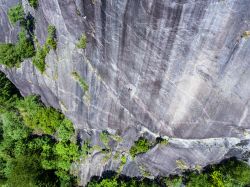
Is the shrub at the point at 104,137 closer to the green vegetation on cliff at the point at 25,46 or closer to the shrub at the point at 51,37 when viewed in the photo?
the green vegetation on cliff at the point at 25,46

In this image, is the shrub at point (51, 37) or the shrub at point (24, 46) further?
the shrub at point (24, 46)

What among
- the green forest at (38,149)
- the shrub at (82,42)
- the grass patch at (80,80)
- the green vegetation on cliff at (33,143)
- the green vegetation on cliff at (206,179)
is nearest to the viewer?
the shrub at (82,42)

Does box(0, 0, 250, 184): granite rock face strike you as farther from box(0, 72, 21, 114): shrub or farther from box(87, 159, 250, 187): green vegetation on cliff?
box(0, 72, 21, 114): shrub

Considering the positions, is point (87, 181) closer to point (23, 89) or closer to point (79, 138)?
point (79, 138)

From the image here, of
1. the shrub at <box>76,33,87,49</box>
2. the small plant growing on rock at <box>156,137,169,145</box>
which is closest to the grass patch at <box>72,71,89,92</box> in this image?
the shrub at <box>76,33,87,49</box>

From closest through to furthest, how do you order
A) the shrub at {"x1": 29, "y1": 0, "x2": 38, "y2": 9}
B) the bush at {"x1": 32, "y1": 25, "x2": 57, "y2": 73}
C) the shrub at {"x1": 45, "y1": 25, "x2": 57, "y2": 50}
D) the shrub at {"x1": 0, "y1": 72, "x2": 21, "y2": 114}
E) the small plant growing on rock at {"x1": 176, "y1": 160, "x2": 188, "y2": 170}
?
the shrub at {"x1": 29, "y1": 0, "x2": 38, "y2": 9}, the shrub at {"x1": 45, "y1": 25, "x2": 57, "y2": 50}, the bush at {"x1": 32, "y1": 25, "x2": 57, "y2": 73}, the small plant growing on rock at {"x1": 176, "y1": 160, "x2": 188, "y2": 170}, the shrub at {"x1": 0, "y1": 72, "x2": 21, "y2": 114}

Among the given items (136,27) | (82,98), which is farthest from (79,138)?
(136,27)

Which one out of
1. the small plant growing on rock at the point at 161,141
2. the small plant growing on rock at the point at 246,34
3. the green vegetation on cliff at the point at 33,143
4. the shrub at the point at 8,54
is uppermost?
the small plant growing on rock at the point at 246,34

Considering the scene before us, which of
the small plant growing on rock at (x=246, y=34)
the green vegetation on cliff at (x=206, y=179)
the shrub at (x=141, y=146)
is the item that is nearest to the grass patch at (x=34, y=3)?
the shrub at (x=141, y=146)

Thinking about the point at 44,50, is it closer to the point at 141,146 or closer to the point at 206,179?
the point at 141,146
